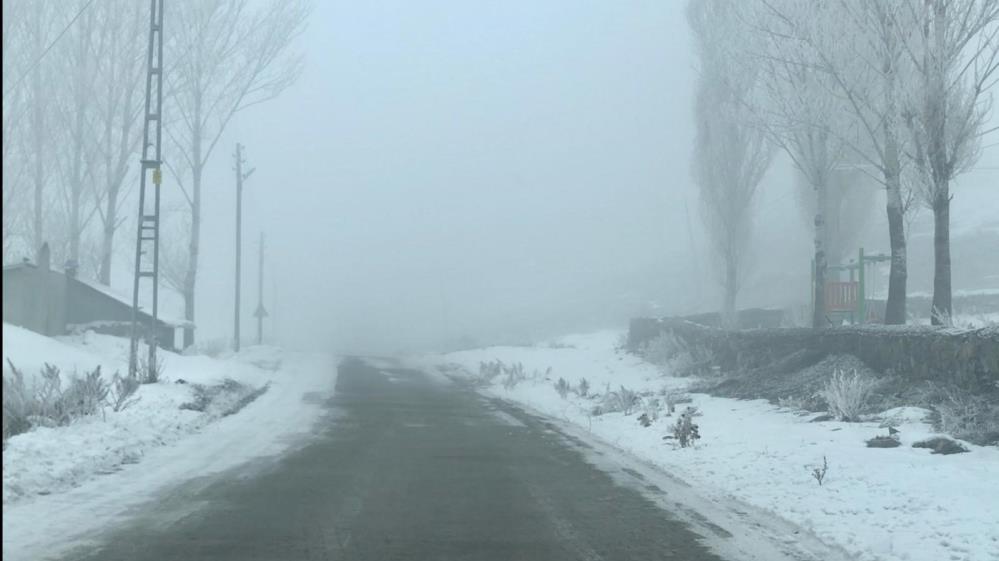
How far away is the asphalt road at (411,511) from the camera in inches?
311

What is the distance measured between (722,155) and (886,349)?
81.4 ft

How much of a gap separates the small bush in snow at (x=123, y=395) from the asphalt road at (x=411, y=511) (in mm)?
2965

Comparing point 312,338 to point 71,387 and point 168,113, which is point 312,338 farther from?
point 71,387

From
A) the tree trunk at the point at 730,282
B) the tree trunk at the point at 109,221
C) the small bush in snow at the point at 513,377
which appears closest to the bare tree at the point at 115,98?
the tree trunk at the point at 109,221

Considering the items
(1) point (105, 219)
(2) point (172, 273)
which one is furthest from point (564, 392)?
(2) point (172, 273)

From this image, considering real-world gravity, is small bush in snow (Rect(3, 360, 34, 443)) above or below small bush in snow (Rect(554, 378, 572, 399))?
above

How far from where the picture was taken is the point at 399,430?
16.6 meters

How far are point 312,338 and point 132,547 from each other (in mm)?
108102

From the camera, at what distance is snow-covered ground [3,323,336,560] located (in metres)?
8.84

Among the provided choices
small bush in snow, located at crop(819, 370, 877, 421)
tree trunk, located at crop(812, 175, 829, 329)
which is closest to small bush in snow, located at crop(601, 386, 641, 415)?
small bush in snow, located at crop(819, 370, 877, 421)

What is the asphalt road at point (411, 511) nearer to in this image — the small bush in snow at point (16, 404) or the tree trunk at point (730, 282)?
the small bush in snow at point (16, 404)

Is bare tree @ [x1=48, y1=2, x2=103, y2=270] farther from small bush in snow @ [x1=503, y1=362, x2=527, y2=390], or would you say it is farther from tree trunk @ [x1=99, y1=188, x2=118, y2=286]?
small bush in snow @ [x1=503, y1=362, x2=527, y2=390]

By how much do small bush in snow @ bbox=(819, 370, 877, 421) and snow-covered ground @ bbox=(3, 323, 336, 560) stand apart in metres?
7.37

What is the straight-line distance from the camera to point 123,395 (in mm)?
15789
